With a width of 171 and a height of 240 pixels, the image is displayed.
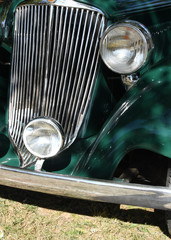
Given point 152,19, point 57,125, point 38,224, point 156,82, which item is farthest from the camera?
point 38,224

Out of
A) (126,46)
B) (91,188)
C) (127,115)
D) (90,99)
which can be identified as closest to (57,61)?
(90,99)

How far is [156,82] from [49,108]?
70cm

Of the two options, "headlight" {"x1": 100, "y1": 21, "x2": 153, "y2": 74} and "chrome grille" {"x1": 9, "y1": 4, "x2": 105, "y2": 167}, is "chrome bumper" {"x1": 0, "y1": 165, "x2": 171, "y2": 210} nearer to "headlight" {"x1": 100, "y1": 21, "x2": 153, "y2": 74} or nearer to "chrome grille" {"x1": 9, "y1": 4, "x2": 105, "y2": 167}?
"chrome grille" {"x1": 9, "y1": 4, "x2": 105, "y2": 167}

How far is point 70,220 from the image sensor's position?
204 centimetres

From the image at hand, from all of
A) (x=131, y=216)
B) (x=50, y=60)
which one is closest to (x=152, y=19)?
(x=50, y=60)

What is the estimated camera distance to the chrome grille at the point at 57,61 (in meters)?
1.81

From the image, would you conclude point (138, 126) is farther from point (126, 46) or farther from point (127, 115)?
point (126, 46)

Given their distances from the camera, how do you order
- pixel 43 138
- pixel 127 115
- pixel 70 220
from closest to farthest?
pixel 127 115, pixel 43 138, pixel 70 220

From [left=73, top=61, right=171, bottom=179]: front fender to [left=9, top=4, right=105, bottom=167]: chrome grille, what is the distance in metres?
0.31

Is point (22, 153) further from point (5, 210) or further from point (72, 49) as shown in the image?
point (72, 49)

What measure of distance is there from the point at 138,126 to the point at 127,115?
104 millimetres

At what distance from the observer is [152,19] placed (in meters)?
1.81

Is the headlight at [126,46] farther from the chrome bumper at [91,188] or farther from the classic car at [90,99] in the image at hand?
the chrome bumper at [91,188]

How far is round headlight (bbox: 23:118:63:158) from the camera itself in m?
1.70
